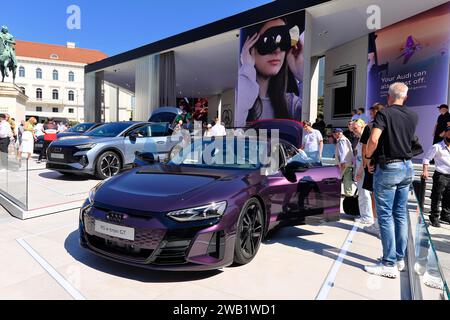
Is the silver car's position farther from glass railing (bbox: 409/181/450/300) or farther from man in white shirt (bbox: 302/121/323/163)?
glass railing (bbox: 409/181/450/300)

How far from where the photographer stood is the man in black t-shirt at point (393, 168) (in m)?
3.11

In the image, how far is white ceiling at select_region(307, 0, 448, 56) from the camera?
1018 cm

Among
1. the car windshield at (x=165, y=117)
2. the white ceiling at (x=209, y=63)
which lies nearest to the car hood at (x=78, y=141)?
the car windshield at (x=165, y=117)

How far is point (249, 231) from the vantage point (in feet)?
10.8

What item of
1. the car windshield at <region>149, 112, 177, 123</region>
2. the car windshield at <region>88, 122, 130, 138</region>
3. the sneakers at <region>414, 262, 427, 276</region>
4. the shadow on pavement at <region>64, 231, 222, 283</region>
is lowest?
the shadow on pavement at <region>64, 231, 222, 283</region>

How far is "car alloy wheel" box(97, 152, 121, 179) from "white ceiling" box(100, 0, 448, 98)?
758 centimetres

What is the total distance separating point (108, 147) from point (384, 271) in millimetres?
6318

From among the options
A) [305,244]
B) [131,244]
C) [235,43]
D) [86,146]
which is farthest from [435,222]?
[235,43]

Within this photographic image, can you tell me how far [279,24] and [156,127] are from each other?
5.90m

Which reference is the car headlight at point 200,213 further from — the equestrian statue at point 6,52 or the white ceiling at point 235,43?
the equestrian statue at point 6,52

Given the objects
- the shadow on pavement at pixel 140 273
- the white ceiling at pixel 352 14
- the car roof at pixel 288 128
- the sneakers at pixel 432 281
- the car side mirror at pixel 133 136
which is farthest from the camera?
the white ceiling at pixel 352 14

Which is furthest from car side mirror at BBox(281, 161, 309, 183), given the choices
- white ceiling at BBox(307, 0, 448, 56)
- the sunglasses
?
the sunglasses

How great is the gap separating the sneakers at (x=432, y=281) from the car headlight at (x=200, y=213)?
156 centimetres

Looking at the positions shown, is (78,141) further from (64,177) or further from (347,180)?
(347,180)
